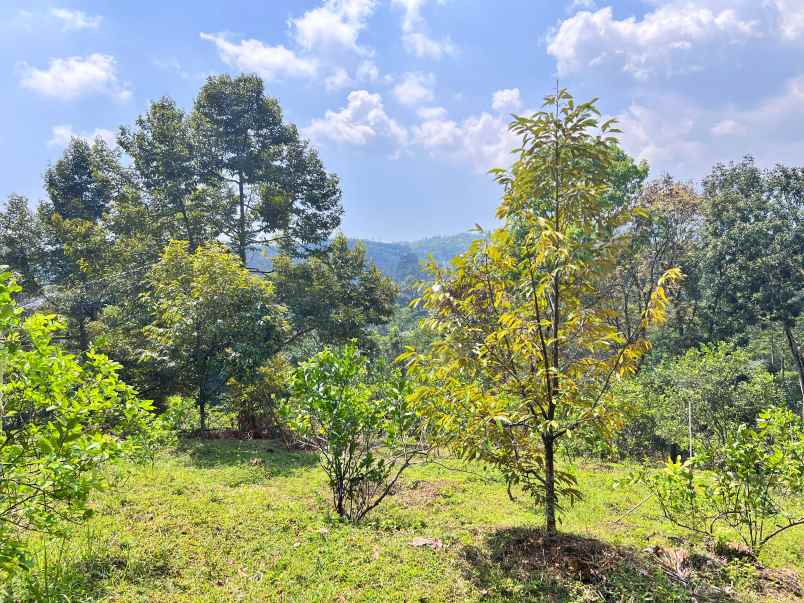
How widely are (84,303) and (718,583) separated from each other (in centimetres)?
2387

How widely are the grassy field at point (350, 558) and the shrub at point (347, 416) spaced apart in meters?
0.76

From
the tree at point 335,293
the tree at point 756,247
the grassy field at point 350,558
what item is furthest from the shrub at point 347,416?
the tree at point 756,247

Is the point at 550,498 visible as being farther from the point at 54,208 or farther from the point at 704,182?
the point at 54,208

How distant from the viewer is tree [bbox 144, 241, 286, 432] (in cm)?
1290

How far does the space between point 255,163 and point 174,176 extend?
4.11 m

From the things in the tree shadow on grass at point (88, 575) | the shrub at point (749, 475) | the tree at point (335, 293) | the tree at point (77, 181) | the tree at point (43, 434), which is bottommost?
the tree shadow on grass at point (88, 575)

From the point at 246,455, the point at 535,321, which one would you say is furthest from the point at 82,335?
the point at 535,321

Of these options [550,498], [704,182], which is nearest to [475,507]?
[550,498]

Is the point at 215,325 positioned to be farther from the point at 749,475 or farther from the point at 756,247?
the point at 756,247

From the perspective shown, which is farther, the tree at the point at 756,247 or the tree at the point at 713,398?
the tree at the point at 756,247

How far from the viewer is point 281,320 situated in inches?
549

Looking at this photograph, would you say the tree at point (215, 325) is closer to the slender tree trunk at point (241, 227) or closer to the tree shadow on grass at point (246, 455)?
the tree shadow on grass at point (246, 455)

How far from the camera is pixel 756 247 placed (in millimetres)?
20297

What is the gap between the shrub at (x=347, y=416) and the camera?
6.29 meters
